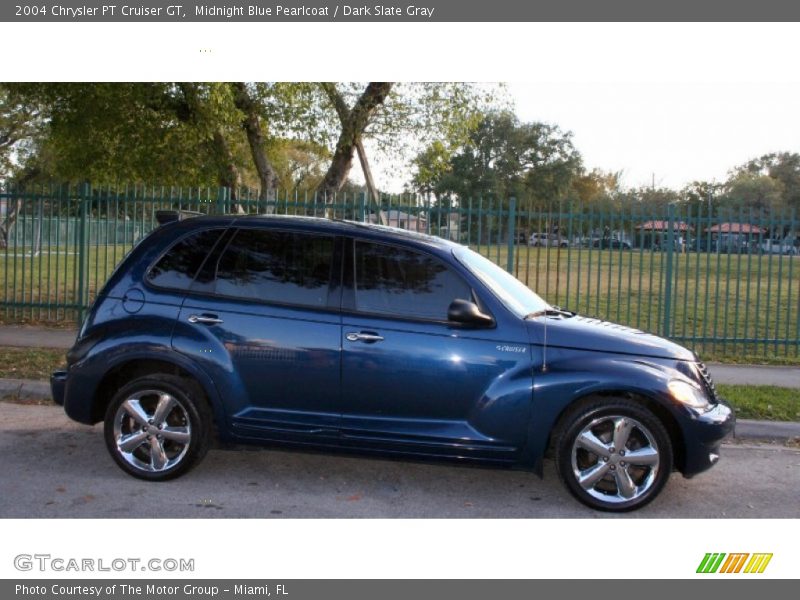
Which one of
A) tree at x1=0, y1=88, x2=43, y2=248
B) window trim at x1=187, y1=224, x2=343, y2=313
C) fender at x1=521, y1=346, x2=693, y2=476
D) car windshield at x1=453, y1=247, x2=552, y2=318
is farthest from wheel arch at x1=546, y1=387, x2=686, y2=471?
tree at x1=0, y1=88, x2=43, y2=248

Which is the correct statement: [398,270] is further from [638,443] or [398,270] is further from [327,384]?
[638,443]

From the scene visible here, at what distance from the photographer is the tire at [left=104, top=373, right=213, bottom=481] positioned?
18.5 feet

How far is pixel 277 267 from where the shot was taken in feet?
18.9

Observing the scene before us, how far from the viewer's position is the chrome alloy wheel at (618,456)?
5.28 meters

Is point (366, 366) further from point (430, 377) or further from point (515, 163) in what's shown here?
point (515, 163)

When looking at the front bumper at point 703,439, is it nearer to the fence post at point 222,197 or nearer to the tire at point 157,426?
the tire at point 157,426

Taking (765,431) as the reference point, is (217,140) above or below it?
above

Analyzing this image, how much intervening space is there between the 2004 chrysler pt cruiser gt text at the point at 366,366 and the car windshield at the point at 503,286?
0.03m

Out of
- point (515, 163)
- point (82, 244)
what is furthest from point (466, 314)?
point (515, 163)

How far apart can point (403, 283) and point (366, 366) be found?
0.61 m

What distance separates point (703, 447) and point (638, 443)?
0.40 metres

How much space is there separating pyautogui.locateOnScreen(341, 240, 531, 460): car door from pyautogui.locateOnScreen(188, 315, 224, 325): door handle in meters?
0.86

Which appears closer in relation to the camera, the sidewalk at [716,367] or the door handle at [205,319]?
the door handle at [205,319]

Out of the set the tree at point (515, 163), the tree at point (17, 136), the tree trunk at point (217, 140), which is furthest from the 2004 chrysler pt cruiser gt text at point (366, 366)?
the tree at point (515, 163)
